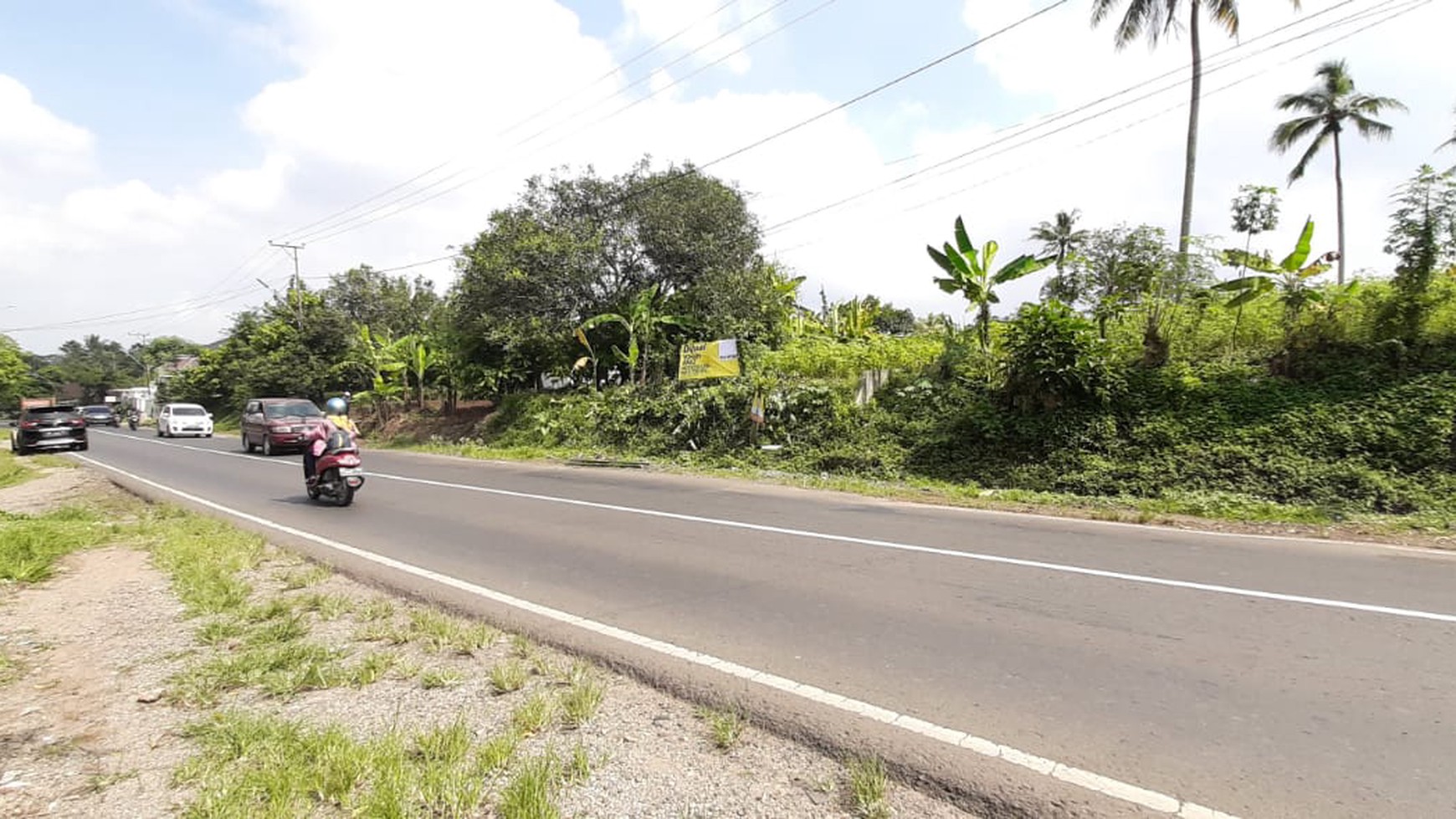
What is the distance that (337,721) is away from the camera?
3426mm

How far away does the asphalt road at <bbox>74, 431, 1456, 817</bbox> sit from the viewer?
10.1ft

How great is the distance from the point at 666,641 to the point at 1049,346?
34.0 ft

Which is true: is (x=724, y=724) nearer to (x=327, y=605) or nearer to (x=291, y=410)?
(x=327, y=605)

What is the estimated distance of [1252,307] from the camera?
12703mm

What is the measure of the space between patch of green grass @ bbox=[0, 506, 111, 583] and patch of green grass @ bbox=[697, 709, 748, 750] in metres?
6.74

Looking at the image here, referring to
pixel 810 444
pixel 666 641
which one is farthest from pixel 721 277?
pixel 666 641

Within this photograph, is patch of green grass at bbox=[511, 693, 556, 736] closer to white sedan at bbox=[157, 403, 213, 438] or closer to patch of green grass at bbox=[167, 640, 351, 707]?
patch of green grass at bbox=[167, 640, 351, 707]

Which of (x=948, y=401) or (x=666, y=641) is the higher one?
(x=948, y=401)

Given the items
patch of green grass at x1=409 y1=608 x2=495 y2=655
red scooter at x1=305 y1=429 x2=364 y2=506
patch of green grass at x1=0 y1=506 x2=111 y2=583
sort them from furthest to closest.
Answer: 1. red scooter at x1=305 y1=429 x2=364 y2=506
2. patch of green grass at x1=0 y1=506 x2=111 y2=583
3. patch of green grass at x1=409 y1=608 x2=495 y2=655

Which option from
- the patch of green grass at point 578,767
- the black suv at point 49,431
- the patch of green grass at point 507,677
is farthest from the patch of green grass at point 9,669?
the black suv at point 49,431

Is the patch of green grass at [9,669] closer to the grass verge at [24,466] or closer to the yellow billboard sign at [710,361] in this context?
the grass verge at [24,466]

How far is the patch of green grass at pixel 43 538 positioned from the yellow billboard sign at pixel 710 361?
40.5ft

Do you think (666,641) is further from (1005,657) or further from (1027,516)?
(1027,516)

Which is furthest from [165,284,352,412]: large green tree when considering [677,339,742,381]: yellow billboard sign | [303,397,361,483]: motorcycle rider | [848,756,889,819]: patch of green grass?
[848,756,889,819]: patch of green grass
